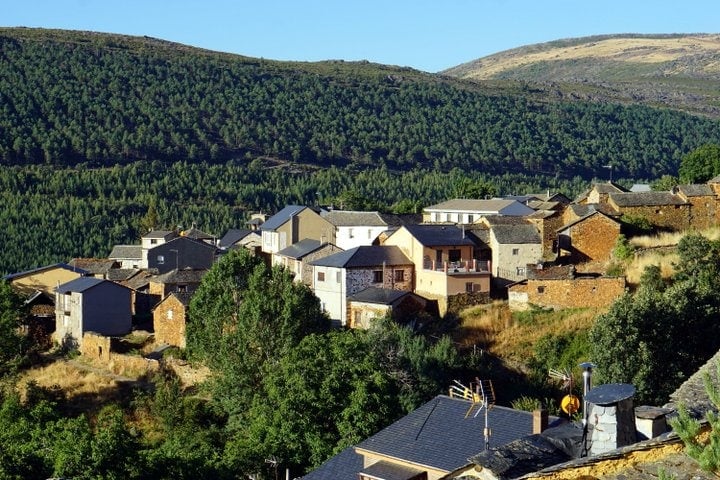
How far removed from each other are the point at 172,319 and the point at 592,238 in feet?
58.0

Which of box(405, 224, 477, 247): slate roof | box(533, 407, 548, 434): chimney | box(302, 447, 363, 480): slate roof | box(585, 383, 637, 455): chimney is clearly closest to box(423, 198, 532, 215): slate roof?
box(405, 224, 477, 247): slate roof

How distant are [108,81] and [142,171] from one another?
51273mm

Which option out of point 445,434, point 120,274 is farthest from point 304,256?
point 445,434

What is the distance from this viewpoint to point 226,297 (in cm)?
4228

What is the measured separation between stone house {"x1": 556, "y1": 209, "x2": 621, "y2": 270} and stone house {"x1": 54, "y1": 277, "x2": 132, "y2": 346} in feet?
68.2

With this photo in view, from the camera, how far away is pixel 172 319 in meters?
46.4

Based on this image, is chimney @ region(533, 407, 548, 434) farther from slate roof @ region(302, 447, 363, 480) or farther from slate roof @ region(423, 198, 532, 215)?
slate roof @ region(423, 198, 532, 215)

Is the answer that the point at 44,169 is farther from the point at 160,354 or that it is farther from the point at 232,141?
the point at 160,354

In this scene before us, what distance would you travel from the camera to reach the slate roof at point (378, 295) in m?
40.3

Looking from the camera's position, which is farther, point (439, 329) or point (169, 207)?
point (169, 207)

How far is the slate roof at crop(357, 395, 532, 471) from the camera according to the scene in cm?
2109

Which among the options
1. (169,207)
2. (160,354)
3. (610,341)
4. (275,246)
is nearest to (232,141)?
(169,207)

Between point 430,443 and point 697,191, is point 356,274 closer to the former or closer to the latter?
point 697,191

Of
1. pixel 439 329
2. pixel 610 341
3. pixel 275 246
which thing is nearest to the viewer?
pixel 610 341
